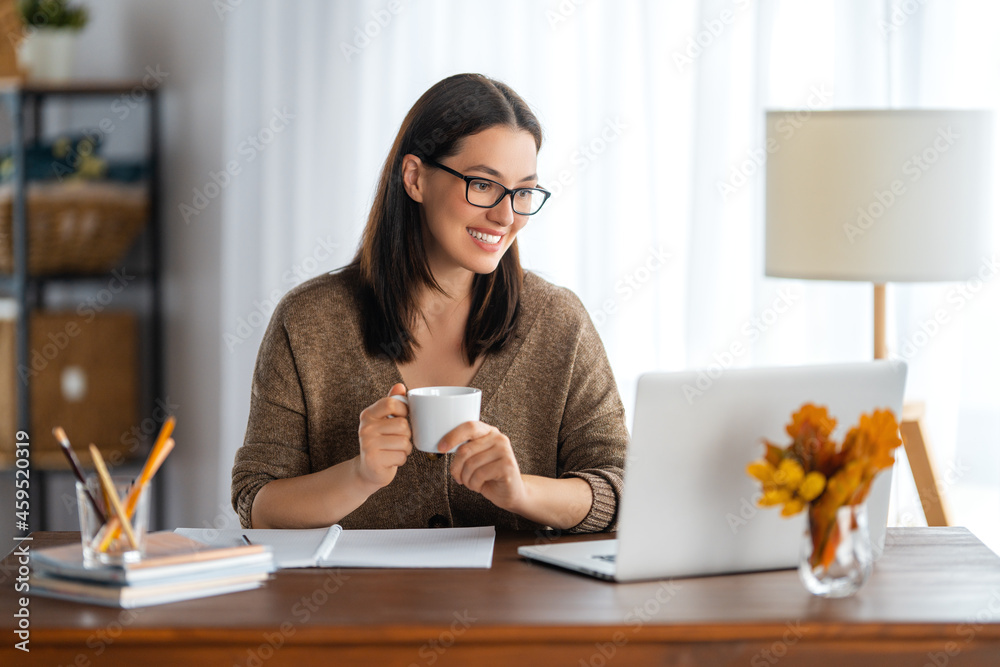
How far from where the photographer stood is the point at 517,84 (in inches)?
113

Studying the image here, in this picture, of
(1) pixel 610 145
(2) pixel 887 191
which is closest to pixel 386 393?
(2) pixel 887 191

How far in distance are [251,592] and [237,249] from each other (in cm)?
198

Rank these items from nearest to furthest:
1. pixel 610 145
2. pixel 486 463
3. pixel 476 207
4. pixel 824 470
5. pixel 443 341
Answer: pixel 824 470 → pixel 486 463 → pixel 476 207 → pixel 443 341 → pixel 610 145

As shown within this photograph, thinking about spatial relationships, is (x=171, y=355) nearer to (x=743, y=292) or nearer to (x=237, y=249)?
(x=237, y=249)

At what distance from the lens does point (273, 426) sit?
1690 millimetres

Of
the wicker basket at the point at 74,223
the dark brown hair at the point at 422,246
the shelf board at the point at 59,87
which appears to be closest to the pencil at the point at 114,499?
the dark brown hair at the point at 422,246

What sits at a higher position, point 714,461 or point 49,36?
point 49,36

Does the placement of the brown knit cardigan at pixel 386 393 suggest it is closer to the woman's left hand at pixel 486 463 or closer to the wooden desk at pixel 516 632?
the woman's left hand at pixel 486 463

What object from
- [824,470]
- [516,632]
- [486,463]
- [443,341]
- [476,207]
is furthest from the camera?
[443,341]

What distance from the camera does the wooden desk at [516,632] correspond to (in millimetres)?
1010

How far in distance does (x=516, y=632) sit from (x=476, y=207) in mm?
844

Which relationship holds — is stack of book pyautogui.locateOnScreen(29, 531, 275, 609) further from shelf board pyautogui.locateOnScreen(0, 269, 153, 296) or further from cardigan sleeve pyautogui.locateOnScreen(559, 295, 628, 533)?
shelf board pyautogui.locateOnScreen(0, 269, 153, 296)

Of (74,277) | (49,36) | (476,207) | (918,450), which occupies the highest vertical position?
(49,36)

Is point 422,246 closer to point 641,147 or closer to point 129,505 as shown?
point 129,505
